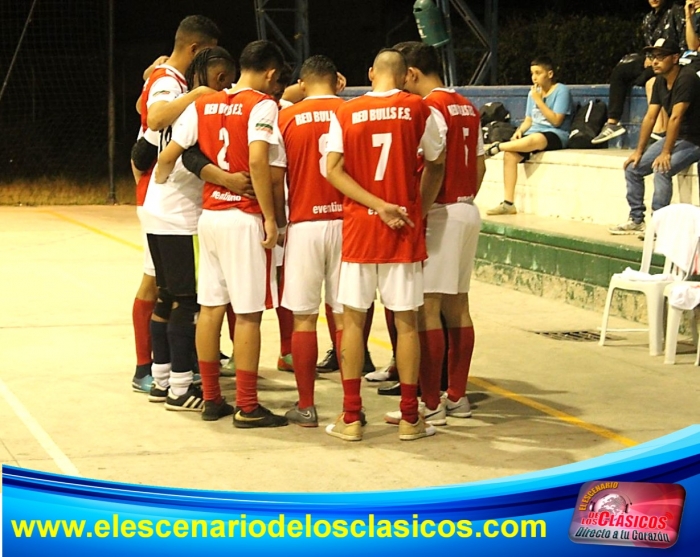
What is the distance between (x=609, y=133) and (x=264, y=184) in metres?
6.79

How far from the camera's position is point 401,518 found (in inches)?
165

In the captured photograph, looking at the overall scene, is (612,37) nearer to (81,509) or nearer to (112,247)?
(112,247)

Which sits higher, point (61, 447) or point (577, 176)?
point (577, 176)

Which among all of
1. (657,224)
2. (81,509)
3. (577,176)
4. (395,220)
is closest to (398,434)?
(395,220)

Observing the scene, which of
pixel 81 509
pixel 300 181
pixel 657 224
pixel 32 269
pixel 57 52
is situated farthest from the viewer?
pixel 57 52

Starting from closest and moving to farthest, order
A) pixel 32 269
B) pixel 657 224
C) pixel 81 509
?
pixel 81 509 → pixel 657 224 → pixel 32 269

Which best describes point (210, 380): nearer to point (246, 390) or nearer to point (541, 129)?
point (246, 390)

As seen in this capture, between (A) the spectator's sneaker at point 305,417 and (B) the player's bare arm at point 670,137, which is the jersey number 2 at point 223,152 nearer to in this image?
(A) the spectator's sneaker at point 305,417

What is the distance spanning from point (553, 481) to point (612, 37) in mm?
17084

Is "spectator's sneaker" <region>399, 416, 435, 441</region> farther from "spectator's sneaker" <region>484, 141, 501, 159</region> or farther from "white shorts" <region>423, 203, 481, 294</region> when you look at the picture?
"spectator's sneaker" <region>484, 141, 501, 159</region>

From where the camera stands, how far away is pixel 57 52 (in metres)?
23.0

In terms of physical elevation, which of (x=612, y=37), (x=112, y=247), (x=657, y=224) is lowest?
(x=112, y=247)

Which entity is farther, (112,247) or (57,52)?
(57,52)

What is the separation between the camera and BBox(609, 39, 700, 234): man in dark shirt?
31.6ft
